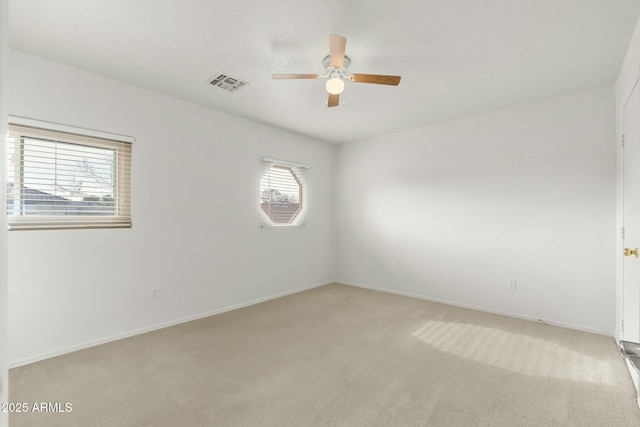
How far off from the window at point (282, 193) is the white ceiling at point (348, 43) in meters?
1.27

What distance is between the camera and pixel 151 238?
3.08 meters

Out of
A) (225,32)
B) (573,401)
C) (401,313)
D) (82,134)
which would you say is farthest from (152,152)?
(573,401)

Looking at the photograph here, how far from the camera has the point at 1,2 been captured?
1.91 ft

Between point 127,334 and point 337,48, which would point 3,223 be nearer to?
point 337,48

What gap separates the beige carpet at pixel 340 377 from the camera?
1.74m

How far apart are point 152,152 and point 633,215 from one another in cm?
432

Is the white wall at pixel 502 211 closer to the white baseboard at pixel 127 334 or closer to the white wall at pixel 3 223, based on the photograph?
the white baseboard at pixel 127 334

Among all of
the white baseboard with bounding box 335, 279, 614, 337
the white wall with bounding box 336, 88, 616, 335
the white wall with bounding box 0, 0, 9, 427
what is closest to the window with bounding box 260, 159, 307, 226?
the white wall with bounding box 336, 88, 616, 335

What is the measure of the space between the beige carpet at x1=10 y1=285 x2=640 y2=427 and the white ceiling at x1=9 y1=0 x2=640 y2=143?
2529 millimetres

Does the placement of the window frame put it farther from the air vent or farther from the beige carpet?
the beige carpet

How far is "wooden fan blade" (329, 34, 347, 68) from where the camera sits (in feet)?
6.21

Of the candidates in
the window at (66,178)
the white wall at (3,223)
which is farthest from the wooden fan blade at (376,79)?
the window at (66,178)

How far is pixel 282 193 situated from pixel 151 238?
6.42 feet

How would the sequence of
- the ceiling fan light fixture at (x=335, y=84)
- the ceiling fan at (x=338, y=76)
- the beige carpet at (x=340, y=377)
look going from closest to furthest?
the beige carpet at (x=340, y=377) < the ceiling fan at (x=338, y=76) < the ceiling fan light fixture at (x=335, y=84)
